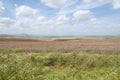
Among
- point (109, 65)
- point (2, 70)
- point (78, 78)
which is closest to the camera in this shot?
point (2, 70)

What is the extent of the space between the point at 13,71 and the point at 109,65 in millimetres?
9556

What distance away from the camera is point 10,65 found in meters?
7.83

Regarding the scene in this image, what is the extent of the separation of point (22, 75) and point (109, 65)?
931 centimetres

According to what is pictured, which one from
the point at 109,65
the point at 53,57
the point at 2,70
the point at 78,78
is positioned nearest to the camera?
the point at 2,70

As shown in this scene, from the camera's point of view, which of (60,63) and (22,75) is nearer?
(22,75)

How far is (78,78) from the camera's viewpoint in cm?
1019

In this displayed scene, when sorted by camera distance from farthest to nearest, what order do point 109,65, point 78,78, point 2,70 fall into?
1. point 109,65
2. point 78,78
3. point 2,70

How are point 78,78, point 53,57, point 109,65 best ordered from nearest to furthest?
point 78,78 < point 109,65 < point 53,57

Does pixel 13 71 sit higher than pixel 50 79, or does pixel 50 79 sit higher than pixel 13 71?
pixel 13 71

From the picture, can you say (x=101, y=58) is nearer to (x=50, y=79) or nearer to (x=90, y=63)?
(x=90, y=63)

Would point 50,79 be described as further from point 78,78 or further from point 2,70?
point 2,70

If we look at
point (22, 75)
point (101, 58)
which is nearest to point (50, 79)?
point (22, 75)

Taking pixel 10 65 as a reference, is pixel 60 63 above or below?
below

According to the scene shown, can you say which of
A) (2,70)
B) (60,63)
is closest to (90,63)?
(60,63)
